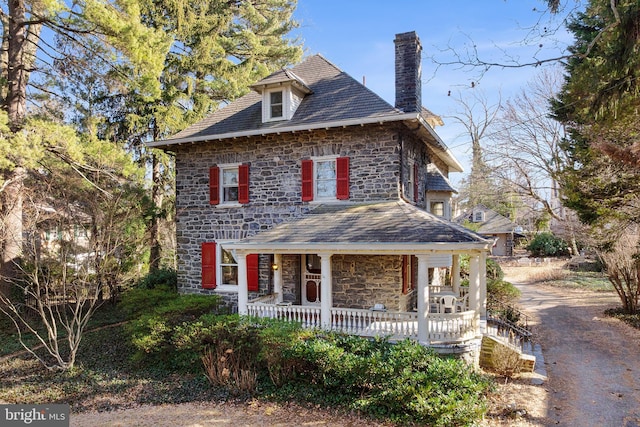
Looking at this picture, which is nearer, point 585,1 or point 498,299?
point 585,1

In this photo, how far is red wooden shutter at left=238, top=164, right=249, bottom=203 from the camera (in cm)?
1337

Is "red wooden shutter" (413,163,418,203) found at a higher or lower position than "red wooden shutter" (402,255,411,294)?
higher

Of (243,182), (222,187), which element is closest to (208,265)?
(222,187)

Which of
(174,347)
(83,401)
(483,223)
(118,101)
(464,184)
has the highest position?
(118,101)

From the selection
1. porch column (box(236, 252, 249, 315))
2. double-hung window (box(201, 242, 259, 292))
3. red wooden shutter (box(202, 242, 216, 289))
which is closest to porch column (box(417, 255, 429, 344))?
porch column (box(236, 252, 249, 315))

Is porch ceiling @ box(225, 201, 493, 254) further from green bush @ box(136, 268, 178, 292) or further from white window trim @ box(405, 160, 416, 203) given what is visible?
green bush @ box(136, 268, 178, 292)

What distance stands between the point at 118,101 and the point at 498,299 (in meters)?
18.1

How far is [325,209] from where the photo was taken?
1210cm

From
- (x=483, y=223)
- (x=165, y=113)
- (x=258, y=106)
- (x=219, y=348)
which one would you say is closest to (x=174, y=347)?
(x=219, y=348)

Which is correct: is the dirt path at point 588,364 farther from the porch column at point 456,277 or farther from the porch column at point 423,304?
the porch column at point 456,277

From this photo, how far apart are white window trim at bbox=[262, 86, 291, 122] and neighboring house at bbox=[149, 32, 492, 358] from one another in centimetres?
3

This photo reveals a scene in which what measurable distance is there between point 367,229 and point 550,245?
28.7m

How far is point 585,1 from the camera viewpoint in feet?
24.0

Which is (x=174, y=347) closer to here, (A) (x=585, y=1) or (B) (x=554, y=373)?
(B) (x=554, y=373)
